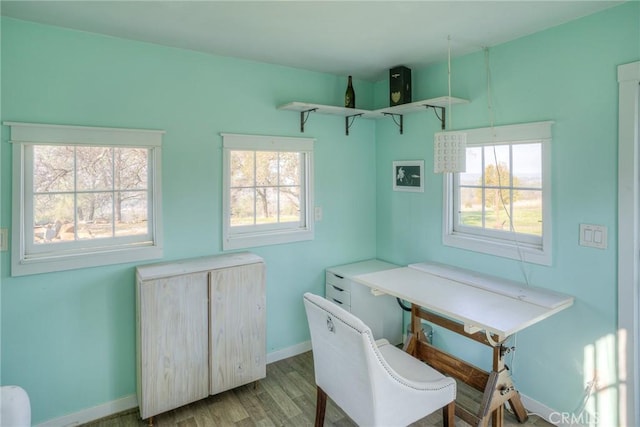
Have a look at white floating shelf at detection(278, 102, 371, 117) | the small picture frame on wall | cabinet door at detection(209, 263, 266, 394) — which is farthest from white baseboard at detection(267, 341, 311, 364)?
white floating shelf at detection(278, 102, 371, 117)

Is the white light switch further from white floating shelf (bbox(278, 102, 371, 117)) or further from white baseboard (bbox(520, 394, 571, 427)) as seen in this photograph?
white floating shelf (bbox(278, 102, 371, 117))

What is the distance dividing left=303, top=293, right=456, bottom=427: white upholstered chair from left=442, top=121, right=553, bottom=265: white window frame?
102 cm

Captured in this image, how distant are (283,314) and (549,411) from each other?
193cm

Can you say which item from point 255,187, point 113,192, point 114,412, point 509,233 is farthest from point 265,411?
point 509,233

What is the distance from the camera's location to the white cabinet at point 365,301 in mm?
3014

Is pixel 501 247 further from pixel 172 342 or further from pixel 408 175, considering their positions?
pixel 172 342

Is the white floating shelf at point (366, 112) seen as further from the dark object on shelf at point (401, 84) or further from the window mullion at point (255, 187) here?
A: the window mullion at point (255, 187)

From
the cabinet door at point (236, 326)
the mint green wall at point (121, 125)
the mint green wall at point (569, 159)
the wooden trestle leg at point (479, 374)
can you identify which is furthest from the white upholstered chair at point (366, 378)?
the mint green wall at point (121, 125)

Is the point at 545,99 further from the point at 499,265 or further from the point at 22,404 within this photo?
the point at 22,404

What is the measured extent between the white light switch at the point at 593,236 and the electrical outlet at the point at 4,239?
325 cm

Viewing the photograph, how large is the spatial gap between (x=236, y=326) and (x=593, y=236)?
7.36 ft

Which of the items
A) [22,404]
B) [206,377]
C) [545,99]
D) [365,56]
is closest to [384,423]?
[206,377]

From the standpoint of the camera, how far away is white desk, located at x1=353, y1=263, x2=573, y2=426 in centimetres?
186

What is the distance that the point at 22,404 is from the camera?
1513mm
